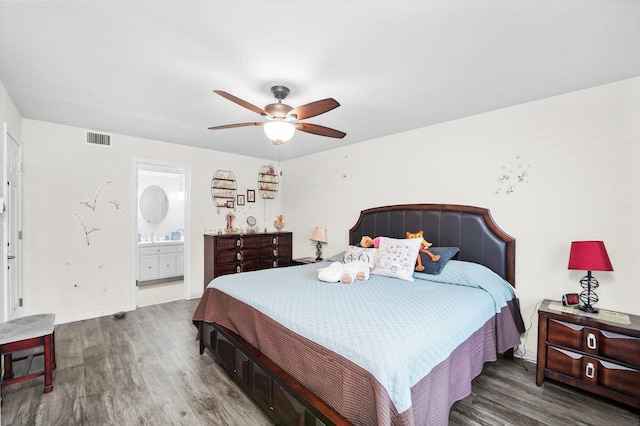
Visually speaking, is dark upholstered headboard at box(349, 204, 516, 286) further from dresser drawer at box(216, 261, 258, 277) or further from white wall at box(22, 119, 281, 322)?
white wall at box(22, 119, 281, 322)

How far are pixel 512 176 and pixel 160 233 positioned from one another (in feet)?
20.9

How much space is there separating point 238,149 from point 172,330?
2827 mm

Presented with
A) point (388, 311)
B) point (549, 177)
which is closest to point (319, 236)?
point (388, 311)

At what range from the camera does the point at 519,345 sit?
8.96 feet

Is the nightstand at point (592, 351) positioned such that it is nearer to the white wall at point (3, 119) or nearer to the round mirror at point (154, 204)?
the white wall at point (3, 119)

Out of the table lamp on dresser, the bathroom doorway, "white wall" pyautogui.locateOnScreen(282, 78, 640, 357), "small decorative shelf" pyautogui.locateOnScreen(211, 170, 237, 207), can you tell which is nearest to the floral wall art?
the bathroom doorway

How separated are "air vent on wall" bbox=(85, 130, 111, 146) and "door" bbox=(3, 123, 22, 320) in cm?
67

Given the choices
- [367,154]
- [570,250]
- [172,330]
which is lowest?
[172,330]

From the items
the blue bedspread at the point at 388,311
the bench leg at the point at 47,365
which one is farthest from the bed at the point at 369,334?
the bench leg at the point at 47,365

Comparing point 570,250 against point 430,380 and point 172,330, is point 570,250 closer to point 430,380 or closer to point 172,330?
point 430,380

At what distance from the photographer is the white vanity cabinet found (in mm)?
5453

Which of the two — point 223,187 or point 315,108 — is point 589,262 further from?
point 223,187

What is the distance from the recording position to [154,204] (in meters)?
6.14

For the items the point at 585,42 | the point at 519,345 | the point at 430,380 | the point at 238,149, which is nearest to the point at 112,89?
the point at 238,149
